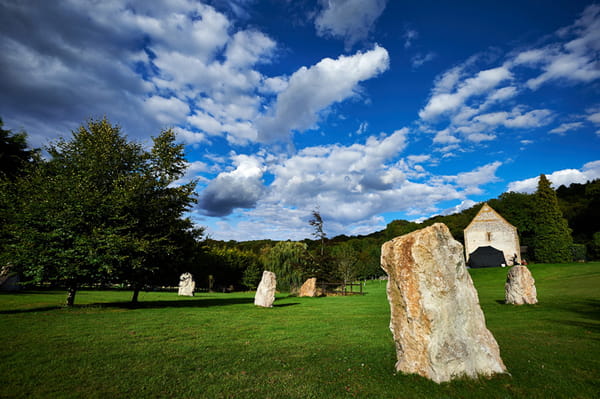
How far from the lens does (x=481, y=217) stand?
54.9 m

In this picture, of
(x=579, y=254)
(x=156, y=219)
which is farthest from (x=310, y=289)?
(x=579, y=254)

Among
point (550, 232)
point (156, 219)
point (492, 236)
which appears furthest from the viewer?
point (492, 236)

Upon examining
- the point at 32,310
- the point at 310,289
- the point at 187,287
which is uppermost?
the point at 32,310

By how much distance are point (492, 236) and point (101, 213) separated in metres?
58.2

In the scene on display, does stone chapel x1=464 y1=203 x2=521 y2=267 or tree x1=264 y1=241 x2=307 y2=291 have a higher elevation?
stone chapel x1=464 y1=203 x2=521 y2=267

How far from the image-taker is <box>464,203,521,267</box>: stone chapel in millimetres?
51969

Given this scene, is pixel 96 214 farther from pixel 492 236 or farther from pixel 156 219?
pixel 492 236

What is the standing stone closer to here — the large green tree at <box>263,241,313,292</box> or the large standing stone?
the large green tree at <box>263,241,313,292</box>

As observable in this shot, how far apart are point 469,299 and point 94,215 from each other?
17473mm

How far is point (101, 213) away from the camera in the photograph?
1619cm

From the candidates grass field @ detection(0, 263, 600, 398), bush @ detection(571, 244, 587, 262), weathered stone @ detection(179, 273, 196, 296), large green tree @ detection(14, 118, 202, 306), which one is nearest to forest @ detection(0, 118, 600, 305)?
large green tree @ detection(14, 118, 202, 306)

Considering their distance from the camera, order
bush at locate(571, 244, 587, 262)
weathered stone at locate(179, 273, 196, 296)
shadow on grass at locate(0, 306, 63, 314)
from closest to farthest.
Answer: shadow on grass at locate(0, 306, 63, 314), weathered stone at locate(179, 273, 196, 296), bush at locate(571, 244, 587, 262)

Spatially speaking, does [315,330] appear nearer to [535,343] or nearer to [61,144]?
[535,343]

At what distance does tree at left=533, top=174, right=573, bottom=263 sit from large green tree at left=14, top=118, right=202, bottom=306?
55539mm
